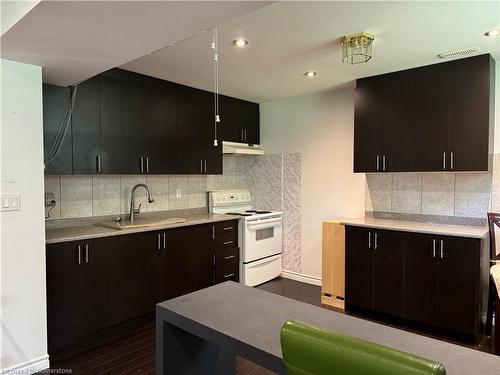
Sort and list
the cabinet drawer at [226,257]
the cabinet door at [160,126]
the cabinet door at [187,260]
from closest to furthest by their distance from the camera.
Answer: the cabinet door at [187,260], the cabinet door at [160,126], the cabinet drawer at [226,257]

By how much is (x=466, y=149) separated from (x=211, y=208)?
291 centimetres

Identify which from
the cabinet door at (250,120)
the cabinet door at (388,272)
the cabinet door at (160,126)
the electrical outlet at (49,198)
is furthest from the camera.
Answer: the cabinet door at (250,120)

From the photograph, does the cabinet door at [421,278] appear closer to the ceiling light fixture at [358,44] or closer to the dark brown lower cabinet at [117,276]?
the ceiling light fixture at [358,44]

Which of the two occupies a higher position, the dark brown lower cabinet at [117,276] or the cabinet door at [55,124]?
the cabinet door at [55,124]

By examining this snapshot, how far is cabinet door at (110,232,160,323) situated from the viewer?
2.99 m

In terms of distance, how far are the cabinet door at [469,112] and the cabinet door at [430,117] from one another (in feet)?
0.19

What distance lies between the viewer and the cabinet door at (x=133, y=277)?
2988mm

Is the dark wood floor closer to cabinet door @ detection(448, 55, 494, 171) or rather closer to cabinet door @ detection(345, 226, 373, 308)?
cabinet door @ detection(345, 226, 373, 308)

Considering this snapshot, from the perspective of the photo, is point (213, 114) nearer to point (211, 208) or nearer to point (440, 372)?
point (211, 208)

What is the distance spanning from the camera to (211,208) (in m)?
4.53

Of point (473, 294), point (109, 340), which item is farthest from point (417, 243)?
point (109, 340)

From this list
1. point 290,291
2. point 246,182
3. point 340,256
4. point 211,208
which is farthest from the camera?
point 246,182

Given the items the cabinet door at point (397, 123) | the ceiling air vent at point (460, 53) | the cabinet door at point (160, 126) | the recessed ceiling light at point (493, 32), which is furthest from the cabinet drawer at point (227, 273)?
the recessed ceiling light at point (493, 32)

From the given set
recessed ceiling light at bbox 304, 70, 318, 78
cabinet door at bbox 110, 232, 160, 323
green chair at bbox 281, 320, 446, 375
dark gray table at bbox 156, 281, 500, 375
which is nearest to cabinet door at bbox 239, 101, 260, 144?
recessed ceiling light at bbox 304, 70, 318, 78
